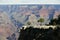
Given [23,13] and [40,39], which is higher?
[40,39]

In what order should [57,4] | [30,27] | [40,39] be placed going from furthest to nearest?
[57,4] < [30,27] < [40,39]

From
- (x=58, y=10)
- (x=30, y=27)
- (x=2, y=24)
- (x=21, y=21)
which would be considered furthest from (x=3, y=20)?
(x=30, y=27)

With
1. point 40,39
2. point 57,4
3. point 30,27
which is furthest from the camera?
point 57,4

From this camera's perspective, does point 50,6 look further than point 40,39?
Yes

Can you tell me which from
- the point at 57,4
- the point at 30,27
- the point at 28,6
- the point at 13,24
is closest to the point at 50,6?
the point at 57,4

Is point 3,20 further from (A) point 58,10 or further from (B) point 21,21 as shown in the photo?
(A) point 58,10

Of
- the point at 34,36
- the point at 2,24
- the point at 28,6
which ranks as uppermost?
the point at 34,36

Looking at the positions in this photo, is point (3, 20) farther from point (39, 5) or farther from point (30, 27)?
point (30, 27)
